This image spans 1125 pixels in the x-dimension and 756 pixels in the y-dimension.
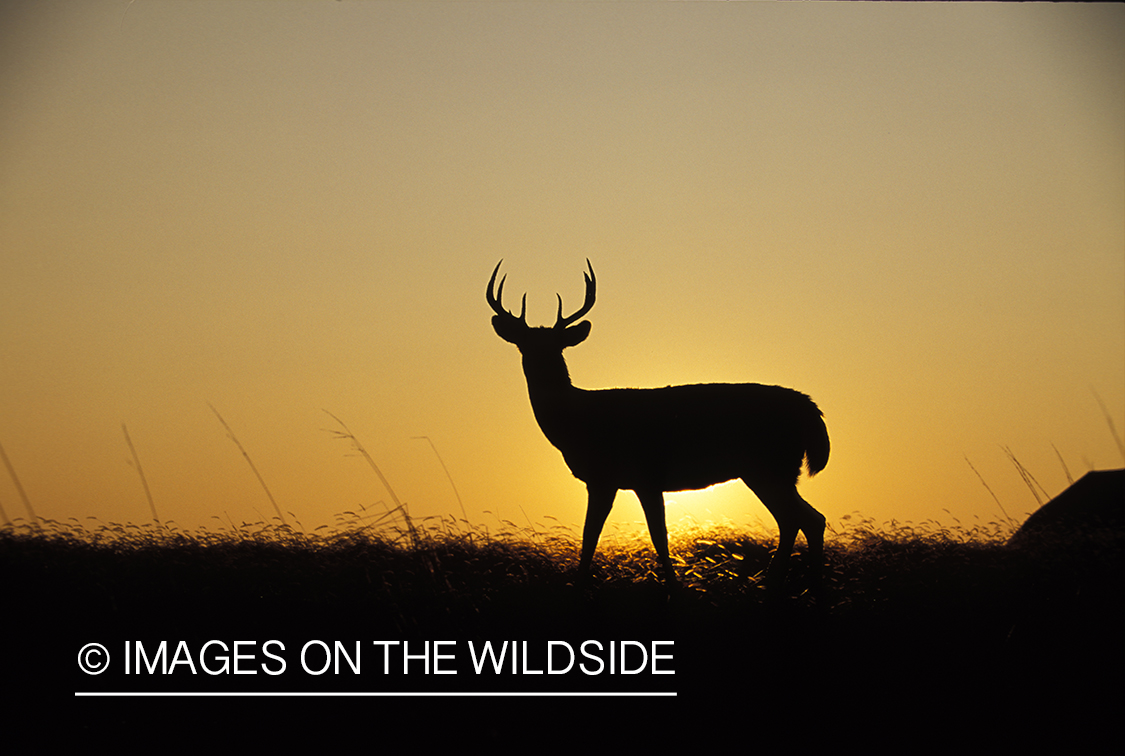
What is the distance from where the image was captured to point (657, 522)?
24.8 feet

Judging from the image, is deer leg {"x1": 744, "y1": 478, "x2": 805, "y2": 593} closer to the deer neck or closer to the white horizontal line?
the deer neck

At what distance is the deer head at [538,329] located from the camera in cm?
820

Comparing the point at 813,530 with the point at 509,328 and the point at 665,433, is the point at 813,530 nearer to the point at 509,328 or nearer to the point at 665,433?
the point at 665,433

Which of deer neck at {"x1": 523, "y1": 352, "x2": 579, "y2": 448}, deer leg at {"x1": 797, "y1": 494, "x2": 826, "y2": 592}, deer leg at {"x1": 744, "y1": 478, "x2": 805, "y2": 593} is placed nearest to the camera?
deer leg at {"x1": 744, "y1": 478, "x2": 805, "y2": 593}

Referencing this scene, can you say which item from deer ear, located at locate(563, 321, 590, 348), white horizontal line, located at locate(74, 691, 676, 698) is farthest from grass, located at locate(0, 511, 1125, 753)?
deer ear, located at locate(563, 321, 590, 348)

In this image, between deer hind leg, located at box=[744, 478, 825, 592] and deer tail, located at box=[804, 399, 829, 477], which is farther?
deer tail, located at box=[804, 399, 829, 477]

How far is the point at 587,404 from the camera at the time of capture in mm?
8164

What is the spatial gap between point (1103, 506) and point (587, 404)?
475 cm

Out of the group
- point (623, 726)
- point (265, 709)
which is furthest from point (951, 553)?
point (265, 709)

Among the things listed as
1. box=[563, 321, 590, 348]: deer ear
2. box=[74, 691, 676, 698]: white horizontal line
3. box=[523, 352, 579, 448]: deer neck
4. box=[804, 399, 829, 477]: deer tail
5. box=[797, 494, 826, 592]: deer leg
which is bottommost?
box=[74, 691, 676, 698]: white horizontal line

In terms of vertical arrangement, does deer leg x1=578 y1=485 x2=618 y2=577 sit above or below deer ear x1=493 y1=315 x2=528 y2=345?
below

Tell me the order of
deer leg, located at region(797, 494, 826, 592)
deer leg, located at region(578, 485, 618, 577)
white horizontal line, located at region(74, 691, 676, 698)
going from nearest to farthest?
white horizontal line, located at region(74, 691, 676, 698)
deer leg, located at region(578, 485, 618, 577)
deer leg, located at region(797, 494, 826, 592)

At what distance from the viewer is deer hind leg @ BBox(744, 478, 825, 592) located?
7.32m

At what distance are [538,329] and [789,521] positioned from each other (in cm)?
258
